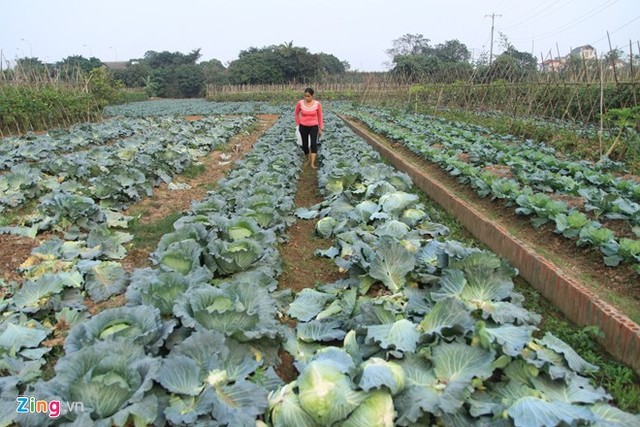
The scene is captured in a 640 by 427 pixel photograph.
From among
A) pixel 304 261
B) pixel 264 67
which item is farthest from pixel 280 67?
pixel 304 261

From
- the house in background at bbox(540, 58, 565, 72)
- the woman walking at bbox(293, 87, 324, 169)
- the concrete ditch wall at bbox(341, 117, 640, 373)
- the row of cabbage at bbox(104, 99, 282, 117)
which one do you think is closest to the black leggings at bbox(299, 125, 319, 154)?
the woman walking at bbox(293, 87, 324, 169)

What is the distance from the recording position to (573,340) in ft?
10.6

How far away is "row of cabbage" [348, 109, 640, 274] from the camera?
4273mm

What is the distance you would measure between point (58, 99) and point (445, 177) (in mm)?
16129

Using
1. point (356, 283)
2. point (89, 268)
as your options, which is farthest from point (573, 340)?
point (89, 268)

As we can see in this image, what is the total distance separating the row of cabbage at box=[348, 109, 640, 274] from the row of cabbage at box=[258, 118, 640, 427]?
1.59 metres

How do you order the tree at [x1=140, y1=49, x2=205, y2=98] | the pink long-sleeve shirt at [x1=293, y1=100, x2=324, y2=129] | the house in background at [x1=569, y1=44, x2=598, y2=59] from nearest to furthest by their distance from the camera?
the pink long-sleeve shirt at [x1=293, y1=100, x2=324, y2=129] → the house in background at [x1=569, y1=44, x2=598, y2=59] → the tree at [x1=140, y1=49, x2=205, y2=98]

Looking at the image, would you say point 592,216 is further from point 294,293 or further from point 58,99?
point 58,99

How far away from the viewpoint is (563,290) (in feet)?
12.0

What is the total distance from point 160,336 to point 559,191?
5.96 meters

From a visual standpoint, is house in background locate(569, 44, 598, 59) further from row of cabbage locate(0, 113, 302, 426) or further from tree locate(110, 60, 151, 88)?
tree locate(110, 60, 151, 88)

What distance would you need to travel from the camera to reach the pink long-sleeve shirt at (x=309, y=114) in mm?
9688

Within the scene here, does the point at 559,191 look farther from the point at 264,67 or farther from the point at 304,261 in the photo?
the point at 264,67

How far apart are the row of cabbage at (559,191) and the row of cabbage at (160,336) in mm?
2895
